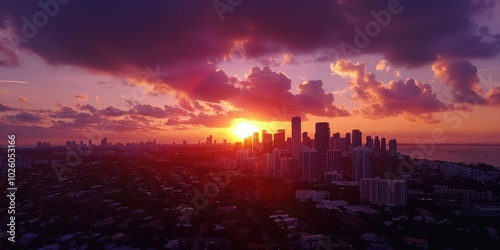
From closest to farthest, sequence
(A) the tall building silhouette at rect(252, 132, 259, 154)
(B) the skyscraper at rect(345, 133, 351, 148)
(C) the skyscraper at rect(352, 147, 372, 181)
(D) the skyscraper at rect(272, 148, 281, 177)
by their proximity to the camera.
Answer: (C) the skyscraper at rect(352, 147, 372, 181)
(D) the skyscraper at rect(272, 148, 281, 177)
(B) the skyscraper at rect(345, 133, 351, 148)
(A) the tall building silhouette at rect(252, 132, 259, 154)

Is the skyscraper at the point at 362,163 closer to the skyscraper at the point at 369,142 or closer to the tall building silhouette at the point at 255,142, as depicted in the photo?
the tall building silhouette at the point at 255,142

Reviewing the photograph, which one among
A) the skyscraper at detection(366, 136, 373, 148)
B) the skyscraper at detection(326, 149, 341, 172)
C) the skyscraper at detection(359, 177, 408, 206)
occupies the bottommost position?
the skyscraper at detection(359, 177, 408, 206)

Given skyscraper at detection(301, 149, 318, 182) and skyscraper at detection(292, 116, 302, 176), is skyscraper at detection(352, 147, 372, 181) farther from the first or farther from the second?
skyscraper at detection(292, 116, 302, 176)

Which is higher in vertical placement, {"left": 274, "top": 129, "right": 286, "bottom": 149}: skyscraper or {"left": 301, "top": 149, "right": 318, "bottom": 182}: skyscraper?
{"left": 274, "top": 129, "right": 286, "bottom": 149}: skyscraper

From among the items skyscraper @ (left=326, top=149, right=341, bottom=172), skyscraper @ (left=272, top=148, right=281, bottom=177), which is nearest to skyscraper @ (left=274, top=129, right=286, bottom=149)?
skyscraper @ (left=272, top=148, right=281, bottom=177)

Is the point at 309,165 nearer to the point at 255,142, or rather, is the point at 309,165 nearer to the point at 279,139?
the point at 279,139

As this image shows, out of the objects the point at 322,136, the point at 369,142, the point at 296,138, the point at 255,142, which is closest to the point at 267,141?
the point at 255,142

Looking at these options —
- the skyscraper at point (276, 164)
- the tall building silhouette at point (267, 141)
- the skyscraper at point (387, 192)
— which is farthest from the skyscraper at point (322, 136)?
the skyscraper at point (387, 192)

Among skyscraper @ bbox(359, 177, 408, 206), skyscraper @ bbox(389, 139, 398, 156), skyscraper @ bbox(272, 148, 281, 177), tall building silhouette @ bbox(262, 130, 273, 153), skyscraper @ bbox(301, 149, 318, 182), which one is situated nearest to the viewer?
skyscraper @ bbox(359, 177, 408, 206)

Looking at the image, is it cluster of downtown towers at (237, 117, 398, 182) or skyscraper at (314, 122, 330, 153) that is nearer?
cluster of downtown towers at (237, 117, 398, 182)

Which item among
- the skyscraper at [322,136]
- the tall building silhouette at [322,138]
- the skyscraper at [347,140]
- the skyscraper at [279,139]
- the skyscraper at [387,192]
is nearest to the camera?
the skyscraper at [387,192]
